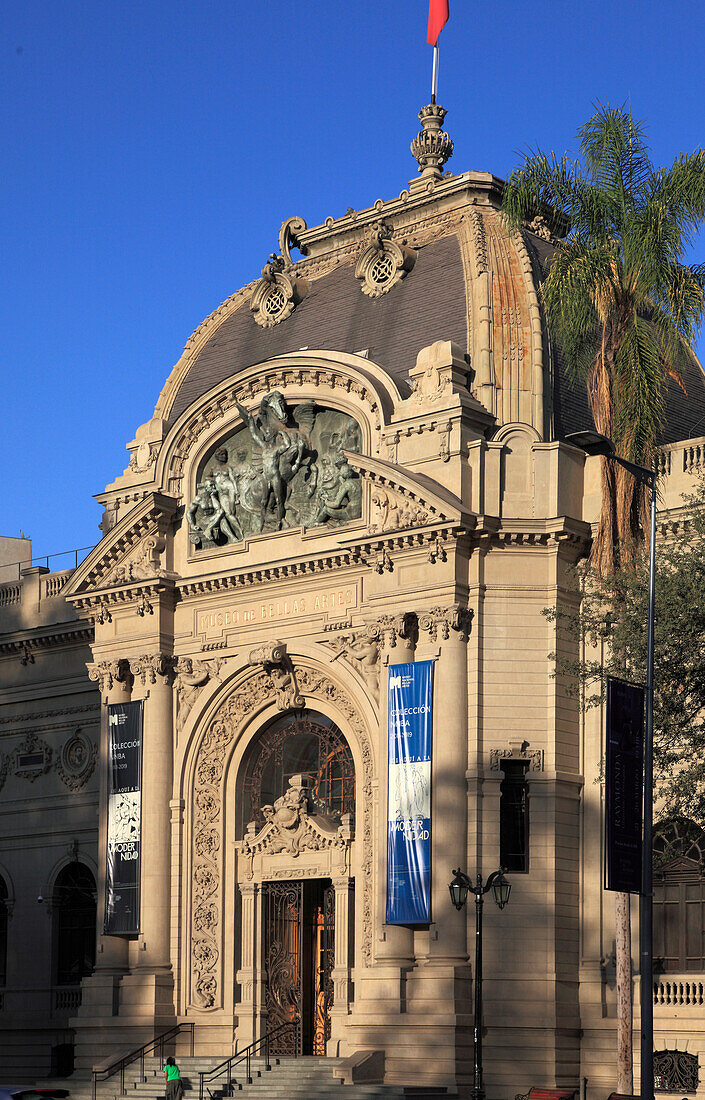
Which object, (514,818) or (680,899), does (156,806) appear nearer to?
(514,818)

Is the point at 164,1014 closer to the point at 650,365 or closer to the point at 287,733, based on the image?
the point at 287,733

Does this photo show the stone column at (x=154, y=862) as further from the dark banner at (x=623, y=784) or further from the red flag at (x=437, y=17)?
the red flag at (x=437, y=17)

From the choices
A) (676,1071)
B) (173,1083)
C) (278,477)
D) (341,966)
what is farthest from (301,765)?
(676,1071)

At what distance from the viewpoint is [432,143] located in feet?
167

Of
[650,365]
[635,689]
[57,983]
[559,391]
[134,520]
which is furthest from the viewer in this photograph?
[57,983]

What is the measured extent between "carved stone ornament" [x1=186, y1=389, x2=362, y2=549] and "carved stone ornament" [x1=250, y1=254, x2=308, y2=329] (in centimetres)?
481

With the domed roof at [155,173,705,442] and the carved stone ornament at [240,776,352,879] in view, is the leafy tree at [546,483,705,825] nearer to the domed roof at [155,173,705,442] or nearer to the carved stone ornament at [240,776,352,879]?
the domed roof at [155,173,705,442]

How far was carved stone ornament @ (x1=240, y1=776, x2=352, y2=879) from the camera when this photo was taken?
140ft

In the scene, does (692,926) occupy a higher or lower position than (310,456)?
lower

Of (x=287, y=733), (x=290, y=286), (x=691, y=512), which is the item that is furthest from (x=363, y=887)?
(x=290, y=286)

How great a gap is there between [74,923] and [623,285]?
26043mm

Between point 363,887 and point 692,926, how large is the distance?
25.6ft

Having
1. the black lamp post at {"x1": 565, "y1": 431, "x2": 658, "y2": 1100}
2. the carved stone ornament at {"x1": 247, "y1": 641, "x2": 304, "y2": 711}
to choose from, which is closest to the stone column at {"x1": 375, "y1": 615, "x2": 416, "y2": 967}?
the carved stone ornament at {"x1": 247, "y1": 641, "x2": 304, "y2": 711}

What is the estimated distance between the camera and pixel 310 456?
147ft
